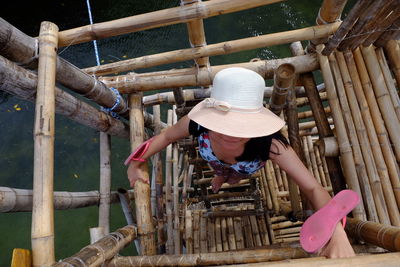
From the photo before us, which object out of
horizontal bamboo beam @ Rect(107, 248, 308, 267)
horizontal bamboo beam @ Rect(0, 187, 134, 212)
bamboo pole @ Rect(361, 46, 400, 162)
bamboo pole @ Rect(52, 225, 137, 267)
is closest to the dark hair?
horizontal bamboo beam @ Rect(107, 248, 308, 267)

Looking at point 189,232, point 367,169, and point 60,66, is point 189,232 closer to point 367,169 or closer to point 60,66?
point 367,169

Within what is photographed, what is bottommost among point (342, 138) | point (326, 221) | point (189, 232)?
point (189, 232)

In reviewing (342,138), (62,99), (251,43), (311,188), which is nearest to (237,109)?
(311,188)

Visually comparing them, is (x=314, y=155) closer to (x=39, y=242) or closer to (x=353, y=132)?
Result: (x=353, y=132)

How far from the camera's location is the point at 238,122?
5.20ft

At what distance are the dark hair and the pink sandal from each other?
524 mm

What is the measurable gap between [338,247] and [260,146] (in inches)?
30.2

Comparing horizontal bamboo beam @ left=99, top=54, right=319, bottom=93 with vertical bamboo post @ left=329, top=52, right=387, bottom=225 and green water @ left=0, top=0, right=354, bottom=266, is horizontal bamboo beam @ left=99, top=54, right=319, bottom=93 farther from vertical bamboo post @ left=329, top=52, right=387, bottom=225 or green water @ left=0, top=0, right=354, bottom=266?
green water @ left=0, top=0, right=354, bottom=266

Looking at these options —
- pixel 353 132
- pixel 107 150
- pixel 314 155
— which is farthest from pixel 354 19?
pixel 314 155

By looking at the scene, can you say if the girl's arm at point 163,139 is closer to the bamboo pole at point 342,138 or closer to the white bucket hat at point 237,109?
the white bucket hat at point 237,109

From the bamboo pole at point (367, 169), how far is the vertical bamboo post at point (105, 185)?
7.67ft

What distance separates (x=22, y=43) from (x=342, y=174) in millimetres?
2597

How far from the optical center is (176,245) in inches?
159

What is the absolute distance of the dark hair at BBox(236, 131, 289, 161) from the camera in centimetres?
192
